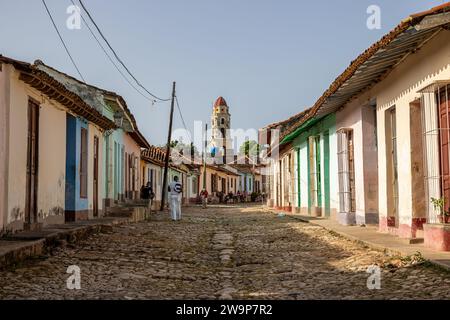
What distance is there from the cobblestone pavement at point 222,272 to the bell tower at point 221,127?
182 ft

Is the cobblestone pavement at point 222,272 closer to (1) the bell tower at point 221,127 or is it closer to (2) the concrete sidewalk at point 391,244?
(2) the concrete sidewalk at point 391,244

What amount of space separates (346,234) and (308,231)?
1964mm

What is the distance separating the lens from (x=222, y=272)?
7008mm

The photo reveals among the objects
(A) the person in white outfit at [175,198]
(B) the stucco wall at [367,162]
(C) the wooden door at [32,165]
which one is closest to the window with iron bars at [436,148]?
(B) the stucco wall at [367,162]

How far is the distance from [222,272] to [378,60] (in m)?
4.22

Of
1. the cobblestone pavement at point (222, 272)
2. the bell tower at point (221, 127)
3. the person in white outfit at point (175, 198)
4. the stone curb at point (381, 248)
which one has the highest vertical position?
the bell tower at point (221, 127)

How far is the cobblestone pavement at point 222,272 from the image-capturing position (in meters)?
5.29

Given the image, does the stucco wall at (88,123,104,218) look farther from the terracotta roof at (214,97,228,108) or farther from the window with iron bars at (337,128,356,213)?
the terracotta roof at (214,97,228,108)

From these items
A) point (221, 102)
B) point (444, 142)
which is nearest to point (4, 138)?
point (444, 142)

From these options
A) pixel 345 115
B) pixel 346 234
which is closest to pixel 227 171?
pixel 345 115

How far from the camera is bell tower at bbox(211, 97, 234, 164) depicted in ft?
216

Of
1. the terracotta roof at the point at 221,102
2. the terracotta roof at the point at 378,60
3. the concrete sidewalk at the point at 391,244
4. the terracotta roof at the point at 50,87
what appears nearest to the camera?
the concrete sidewalk at the point at 391,244

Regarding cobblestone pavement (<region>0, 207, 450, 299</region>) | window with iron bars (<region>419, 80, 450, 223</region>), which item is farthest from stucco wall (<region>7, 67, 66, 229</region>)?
window with iron bars (<region>419, 80, 450, 223</region>)

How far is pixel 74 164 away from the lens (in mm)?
12555
